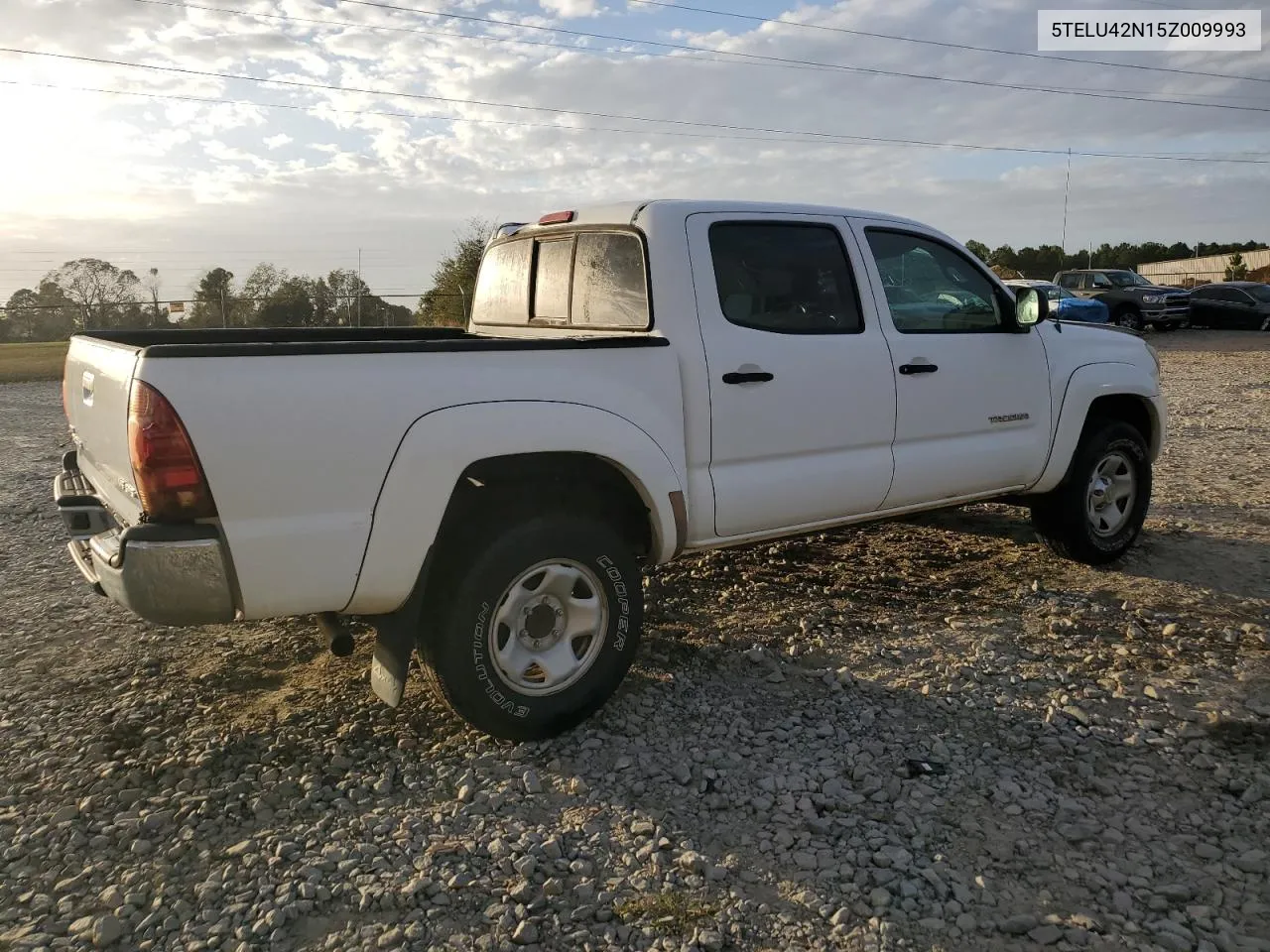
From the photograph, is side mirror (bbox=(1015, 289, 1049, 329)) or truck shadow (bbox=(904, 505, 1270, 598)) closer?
side mirror (bbox=(1015, 289, 1049, 329))

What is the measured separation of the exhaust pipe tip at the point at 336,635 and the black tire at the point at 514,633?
10.5 inches

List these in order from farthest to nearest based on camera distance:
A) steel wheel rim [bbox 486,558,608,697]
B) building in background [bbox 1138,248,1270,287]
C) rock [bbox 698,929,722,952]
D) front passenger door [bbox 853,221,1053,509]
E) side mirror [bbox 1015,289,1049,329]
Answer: building in background [bbox 1138,248,1270,287]
side mirror [bbox 1015,289,1049,329]
front passenger door [bbox 853,221,1053,509]
steel wheel rim [bbox 486,558,608,697]
rock [bbox 698,929,722,952]

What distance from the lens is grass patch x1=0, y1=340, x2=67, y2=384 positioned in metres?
21.3

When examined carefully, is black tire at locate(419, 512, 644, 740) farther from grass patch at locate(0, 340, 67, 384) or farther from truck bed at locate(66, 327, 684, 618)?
grass patch at locate(0, 340, 67, 384)

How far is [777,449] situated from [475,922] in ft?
7.30

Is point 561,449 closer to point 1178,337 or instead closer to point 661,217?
point 661,217

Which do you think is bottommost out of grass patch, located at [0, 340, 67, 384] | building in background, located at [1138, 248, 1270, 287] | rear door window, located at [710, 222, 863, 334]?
grass patch, located at [0, 340, 67, 384]

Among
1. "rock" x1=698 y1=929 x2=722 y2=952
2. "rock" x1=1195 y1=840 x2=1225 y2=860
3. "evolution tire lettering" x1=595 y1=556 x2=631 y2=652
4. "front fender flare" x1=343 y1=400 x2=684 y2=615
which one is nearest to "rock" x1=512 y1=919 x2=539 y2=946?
"rock" x1=698 y1=929 x2=722 y2=952

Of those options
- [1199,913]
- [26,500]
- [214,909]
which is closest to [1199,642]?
[1199,913]

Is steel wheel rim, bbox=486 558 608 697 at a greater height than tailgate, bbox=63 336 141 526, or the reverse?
tailgate, bbox=63 336 141 526

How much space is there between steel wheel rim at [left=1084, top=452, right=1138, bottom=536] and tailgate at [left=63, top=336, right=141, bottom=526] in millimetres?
4817

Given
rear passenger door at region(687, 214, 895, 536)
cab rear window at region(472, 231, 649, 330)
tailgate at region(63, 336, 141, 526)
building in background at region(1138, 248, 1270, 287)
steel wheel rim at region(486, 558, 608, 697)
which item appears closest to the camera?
tailgate at region(63, 336, 141, 526)

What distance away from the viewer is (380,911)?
2.65m

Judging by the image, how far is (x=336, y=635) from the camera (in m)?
3.28
